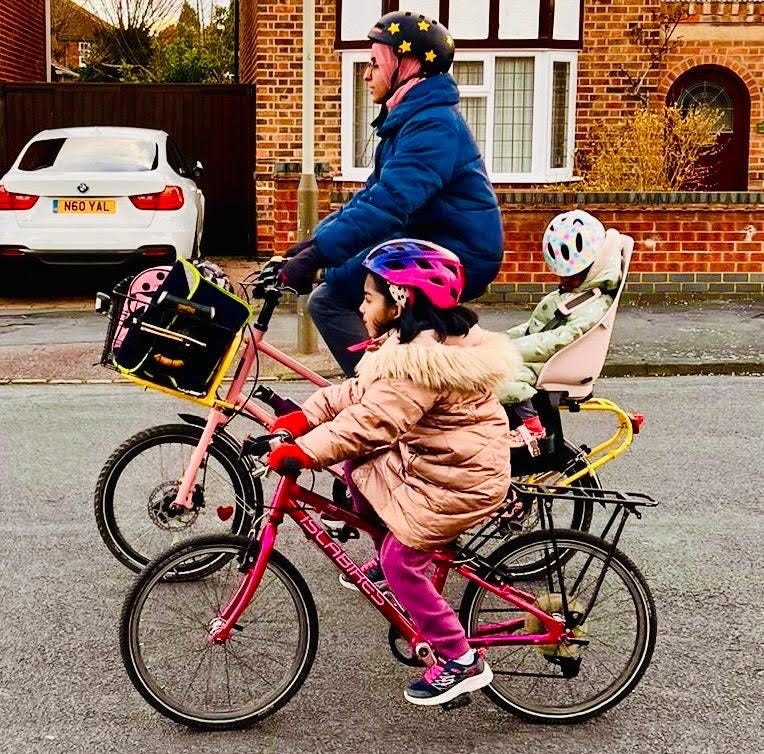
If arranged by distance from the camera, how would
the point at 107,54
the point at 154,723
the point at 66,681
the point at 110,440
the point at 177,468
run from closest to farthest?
the point at 154,723, the point at 66,681, the point at 177,468, the point at 110,440, the point at 107,54

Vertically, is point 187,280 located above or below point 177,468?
above

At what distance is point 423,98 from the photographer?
436 cm

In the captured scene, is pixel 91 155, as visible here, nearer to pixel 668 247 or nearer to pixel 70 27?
pixel 668 247

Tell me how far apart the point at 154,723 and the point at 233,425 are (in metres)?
3.76

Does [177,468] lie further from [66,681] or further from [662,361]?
[662,361]

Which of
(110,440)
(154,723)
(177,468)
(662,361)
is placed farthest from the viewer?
(662,361)

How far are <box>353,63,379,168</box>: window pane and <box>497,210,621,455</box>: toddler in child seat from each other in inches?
440

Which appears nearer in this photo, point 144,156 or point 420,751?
point 420,751

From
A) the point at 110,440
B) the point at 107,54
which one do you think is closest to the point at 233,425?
the point at 110,440

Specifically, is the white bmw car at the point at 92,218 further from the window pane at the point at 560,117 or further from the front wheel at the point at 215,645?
the front wheel at the point at 215,645

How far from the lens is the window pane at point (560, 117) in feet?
52.0

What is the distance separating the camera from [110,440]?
7.40m

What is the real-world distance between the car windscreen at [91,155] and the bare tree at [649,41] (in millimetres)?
6628

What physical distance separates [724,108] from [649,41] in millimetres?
2117
